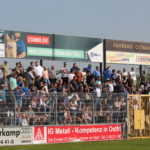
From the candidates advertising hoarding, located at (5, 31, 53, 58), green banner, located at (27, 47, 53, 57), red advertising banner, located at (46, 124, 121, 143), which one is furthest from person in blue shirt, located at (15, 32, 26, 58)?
red advertising banner, located at (46, 124, 121, 143)

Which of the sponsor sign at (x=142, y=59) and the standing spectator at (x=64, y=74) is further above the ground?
the sponsor sign at (x=142, y=59)

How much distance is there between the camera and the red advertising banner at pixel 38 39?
33.5m

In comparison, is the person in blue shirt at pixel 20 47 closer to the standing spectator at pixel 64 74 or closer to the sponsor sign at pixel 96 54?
the standing spectator at pixel 64 74

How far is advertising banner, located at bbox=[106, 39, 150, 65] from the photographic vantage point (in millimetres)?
38500

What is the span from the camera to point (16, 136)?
2398 centimetres

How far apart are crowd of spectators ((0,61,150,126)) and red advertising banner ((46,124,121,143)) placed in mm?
291

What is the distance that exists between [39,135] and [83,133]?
245 centimetres

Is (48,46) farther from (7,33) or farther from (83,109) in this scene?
(83,109)

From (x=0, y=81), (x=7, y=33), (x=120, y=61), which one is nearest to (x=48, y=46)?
(x=7, y=33)

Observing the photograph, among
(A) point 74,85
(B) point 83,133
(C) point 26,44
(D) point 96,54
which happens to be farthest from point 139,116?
(D) point 96,54

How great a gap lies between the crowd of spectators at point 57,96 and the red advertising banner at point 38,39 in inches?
180

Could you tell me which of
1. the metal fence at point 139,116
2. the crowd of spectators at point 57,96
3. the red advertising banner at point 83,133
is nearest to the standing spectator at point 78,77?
the crowd of spectators at point 57,96

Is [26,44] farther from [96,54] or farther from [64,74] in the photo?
[96,54]

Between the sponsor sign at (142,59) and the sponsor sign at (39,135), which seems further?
the sponsor sign at (142,59)
